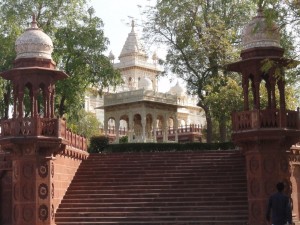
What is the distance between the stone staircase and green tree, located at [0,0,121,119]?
7324 millimetres

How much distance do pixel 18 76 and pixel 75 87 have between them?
32.2 ft

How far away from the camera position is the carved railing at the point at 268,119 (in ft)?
65.2

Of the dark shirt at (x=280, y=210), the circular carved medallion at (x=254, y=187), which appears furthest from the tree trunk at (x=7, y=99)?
the dark shirt at (x=280, y=210)

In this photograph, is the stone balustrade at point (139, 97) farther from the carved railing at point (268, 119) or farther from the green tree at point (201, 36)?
the carved railing at point (268, 119)

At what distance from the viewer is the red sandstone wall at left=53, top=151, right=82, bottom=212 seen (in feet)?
73.9

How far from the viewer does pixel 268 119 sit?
1994cm

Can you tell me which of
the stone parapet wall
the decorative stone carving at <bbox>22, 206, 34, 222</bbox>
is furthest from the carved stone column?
the decorative stone carving at <bbox>22, 206, 34, 222</bbox>

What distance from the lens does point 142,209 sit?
21922 millimetres

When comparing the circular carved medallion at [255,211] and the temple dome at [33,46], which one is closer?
the circular carved medallion at [255,211]

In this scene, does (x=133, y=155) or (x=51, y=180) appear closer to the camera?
(x=51, y=180)

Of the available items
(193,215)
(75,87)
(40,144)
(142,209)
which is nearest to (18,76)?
(40,144)

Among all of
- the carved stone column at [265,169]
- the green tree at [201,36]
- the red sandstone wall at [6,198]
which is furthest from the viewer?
the green tree at [201,36]

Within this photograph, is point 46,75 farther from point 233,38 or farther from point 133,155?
point 233,38

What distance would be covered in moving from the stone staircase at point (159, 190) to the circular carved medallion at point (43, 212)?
78cm
